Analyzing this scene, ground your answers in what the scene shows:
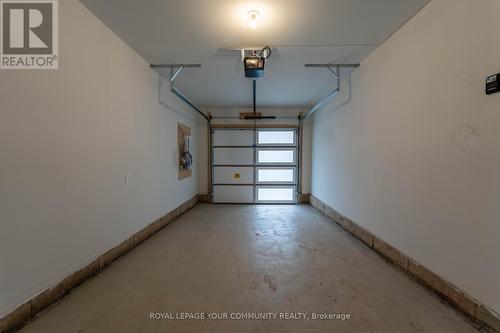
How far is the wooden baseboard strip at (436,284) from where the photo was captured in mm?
1544

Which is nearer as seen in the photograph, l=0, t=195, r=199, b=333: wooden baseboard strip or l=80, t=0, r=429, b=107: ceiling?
l=0, t=195, r=199, b=333: wooden baseboard strip

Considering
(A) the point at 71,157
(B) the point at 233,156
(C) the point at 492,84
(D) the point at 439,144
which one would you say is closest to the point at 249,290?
(A) the point at 71,157

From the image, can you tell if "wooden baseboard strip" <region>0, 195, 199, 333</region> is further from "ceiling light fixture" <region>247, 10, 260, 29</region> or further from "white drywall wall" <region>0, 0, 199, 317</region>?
"ceiling light fixture" <region>247, 10, 260, 29</region>

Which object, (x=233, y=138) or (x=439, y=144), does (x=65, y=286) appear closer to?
(x=439, y=144)

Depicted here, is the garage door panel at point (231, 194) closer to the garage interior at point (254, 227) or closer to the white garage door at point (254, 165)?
the white garage door at point (254, 165)

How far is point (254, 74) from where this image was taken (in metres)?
3.02

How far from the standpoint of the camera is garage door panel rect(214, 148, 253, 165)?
20.3 feet

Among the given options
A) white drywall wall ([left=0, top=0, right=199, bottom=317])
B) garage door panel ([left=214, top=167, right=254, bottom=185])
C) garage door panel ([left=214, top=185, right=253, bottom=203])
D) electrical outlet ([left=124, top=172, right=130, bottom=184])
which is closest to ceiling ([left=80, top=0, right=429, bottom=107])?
white drywall wall ([left=0, top=0, right=199, bottom=317])

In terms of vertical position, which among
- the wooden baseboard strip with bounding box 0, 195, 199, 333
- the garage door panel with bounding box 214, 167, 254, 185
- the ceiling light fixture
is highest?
the ceiling light fixture

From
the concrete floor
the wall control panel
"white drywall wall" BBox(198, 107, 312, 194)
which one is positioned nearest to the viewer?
the wall control panel

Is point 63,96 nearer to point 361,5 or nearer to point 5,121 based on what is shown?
point 5,121

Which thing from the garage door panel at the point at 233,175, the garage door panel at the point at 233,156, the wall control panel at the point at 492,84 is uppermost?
the wall control panel at the point at 492,84

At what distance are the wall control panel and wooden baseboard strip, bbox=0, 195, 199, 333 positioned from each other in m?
3.46

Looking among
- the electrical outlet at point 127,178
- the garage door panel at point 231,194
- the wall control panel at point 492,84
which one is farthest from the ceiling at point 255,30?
the garage door panel at point 231,194
